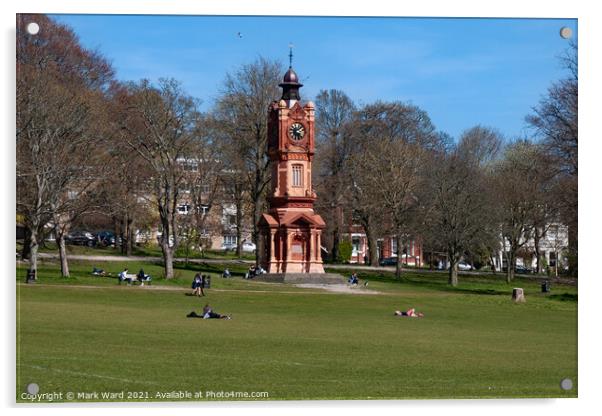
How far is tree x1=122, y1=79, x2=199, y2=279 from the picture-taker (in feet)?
178

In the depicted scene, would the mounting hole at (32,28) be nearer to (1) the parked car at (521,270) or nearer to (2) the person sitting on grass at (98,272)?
(2) the person sitting on grass at (98,272)

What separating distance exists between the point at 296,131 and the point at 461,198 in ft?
36.0

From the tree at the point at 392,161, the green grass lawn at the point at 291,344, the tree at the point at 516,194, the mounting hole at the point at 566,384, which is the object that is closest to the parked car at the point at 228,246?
the tree at the point at 392,161

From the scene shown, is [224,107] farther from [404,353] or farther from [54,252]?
[404,353]

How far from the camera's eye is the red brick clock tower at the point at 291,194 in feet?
208

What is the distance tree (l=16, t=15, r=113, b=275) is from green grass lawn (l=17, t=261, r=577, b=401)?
351cm

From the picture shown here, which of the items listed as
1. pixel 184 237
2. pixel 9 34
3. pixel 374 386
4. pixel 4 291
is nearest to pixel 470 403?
pixel 374 386

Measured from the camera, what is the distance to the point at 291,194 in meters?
64.6

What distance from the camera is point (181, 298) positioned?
1693 inches

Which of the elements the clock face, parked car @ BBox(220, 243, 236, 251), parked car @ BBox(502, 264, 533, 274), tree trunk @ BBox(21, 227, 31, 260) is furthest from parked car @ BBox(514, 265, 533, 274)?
tree trunk @ BBox(21, 227, 31, 260)

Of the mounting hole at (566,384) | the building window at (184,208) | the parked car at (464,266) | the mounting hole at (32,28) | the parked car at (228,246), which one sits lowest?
the parked car at (464,266)

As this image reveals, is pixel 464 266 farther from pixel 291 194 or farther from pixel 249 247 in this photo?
pixel 291 194

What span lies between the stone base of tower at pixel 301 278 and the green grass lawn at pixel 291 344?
12.2m

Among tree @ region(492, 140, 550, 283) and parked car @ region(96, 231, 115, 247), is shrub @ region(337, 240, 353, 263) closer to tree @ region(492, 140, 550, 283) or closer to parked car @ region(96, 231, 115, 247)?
tree @ region(492, 140, 550, 283)
